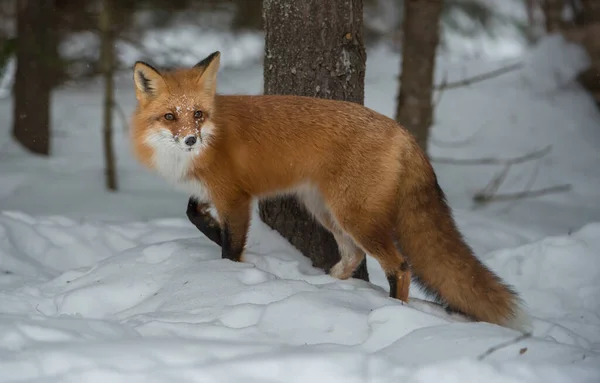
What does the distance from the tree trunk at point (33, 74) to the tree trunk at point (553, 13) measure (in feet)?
28.1

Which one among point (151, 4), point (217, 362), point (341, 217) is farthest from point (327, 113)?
point (151, 4)

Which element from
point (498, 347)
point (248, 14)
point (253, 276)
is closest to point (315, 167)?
point (253, 276)

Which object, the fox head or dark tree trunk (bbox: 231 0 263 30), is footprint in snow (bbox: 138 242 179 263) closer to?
the fox head

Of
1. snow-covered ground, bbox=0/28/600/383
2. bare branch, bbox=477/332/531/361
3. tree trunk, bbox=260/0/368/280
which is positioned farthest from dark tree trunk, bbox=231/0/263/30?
bare branch, bbox=477/332/531/361

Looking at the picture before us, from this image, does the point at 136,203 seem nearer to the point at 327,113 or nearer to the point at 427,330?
the point at 327,113

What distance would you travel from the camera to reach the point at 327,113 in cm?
425

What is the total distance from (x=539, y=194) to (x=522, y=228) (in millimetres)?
1851

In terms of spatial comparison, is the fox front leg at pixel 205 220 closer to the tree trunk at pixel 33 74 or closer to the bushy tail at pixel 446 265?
the bushy tail at pixel 446 265

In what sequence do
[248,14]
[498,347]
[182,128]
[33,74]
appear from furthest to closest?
[248,14] → [33,74] → [182,128] → [498,347]

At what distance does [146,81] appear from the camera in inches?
160

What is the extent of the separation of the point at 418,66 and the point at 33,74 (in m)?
4.96

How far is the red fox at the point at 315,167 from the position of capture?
3.99 m

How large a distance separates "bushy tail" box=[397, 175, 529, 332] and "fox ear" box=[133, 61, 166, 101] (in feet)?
5.22

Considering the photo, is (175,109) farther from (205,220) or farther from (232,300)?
(232,300)
